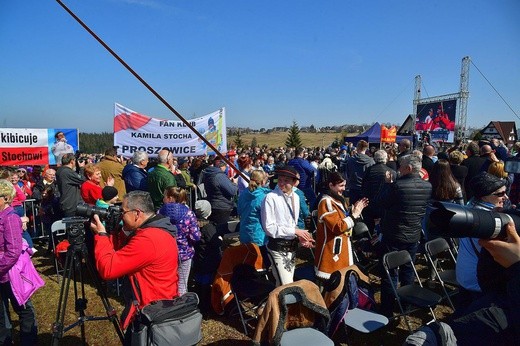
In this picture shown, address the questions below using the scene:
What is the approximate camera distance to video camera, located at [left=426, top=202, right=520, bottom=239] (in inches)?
54.4

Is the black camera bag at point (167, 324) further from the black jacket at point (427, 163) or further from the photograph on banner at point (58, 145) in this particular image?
the photograph on banner at point (58, 145)

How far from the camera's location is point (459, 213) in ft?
4.54

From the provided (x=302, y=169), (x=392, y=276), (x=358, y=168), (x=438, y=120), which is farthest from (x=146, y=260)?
(x=438, y=120)

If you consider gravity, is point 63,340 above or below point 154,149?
below

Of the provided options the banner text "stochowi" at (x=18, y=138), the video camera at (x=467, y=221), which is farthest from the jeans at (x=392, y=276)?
the banner text "stochowi" at (x=18, y=138)

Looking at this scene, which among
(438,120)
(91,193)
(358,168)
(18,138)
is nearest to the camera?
(91,193)

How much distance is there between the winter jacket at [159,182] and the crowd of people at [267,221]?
0.05 feet

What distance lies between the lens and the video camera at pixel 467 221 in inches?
54.4

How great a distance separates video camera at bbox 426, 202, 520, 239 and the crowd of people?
6 centimetres

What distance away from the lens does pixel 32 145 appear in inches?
323

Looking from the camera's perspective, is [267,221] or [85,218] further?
[267,221]

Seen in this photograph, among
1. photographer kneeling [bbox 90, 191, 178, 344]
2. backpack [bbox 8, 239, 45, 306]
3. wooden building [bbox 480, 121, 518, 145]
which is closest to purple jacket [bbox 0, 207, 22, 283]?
backpack [bbox 8, 239, 45, 306]

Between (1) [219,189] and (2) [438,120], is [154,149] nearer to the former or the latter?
(1) [219,189]

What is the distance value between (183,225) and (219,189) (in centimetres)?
201
